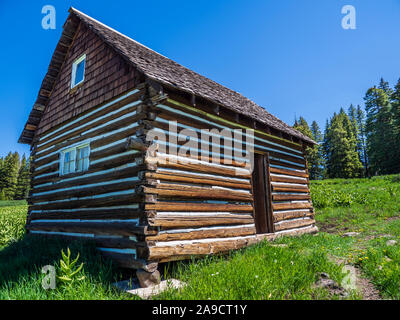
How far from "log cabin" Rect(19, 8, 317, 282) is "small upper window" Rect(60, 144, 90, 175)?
0.04 m

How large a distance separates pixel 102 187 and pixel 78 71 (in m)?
4.87

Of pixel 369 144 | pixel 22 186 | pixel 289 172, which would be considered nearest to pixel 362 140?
pixel 369 144

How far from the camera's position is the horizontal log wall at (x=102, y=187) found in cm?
554

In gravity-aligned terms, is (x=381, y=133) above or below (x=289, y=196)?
above

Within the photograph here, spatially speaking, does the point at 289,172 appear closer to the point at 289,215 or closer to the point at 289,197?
the point at 289,197

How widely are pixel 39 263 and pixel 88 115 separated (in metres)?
4.22

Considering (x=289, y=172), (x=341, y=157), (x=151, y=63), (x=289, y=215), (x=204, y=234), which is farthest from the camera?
(x=341, y=157)

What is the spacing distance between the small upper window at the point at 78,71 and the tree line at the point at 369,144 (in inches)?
1124

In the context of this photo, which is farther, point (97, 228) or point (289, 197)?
point (289, 197)

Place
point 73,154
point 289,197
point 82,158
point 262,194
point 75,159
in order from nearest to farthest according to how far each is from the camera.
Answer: point 82,158 < point 75,159 < point 73,154 < point 262,194 < point 289,197

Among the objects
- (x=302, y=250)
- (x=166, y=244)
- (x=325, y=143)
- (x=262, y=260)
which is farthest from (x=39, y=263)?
(x=325, y=143)

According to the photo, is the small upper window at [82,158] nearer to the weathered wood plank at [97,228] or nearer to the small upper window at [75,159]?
the small upper window at [75,159]

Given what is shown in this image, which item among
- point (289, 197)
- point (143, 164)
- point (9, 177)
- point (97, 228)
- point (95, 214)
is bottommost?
point (97, 228)

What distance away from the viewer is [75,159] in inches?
313
